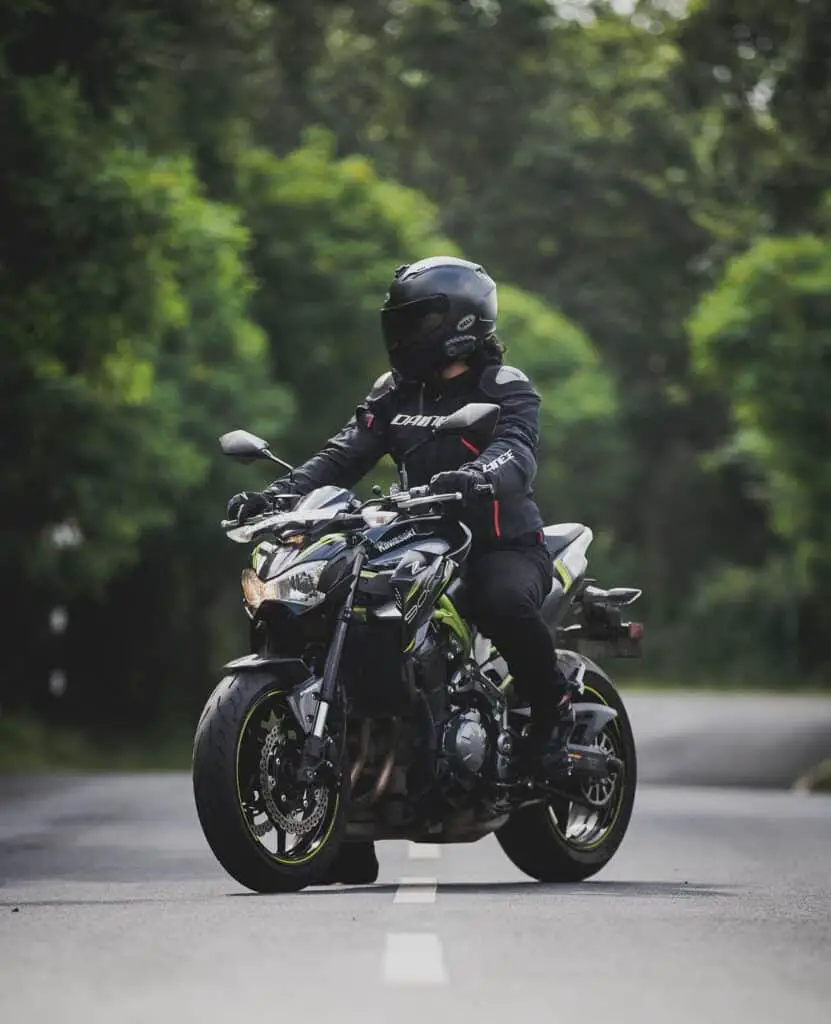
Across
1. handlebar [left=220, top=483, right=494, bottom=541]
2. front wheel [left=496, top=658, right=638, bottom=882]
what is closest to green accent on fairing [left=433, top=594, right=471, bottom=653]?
handlebar [left=220, top=483, right=494, bottom=541]

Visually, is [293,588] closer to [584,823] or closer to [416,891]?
[416,891]

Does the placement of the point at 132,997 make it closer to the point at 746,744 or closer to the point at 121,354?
the point at 121,354

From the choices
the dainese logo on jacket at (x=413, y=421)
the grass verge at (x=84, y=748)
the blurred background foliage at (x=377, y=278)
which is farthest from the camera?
the grass verge at (x=84, y=748)

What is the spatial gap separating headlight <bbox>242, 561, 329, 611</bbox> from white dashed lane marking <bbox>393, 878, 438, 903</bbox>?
1097mm

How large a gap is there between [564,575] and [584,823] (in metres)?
1.01

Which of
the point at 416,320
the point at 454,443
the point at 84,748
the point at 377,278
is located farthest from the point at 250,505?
the point at 377,278

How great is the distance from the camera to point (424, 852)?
15.2 metres

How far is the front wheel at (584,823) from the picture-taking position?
11.7 meters

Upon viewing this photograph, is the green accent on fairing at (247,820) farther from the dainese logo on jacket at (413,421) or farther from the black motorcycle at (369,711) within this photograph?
the dainese logo on jacket at (413,421)

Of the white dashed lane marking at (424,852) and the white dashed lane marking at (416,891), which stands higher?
the white dashed lane marking at (416,891)

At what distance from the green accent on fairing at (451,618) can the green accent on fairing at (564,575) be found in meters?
0.66

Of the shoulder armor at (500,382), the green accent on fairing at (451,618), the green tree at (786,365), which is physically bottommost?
the green accent on fairing at (451,618)

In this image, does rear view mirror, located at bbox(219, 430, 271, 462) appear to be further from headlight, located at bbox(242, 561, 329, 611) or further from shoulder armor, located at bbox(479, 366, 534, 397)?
shoulder armor, located at bbox(479, 366, 534, 397)

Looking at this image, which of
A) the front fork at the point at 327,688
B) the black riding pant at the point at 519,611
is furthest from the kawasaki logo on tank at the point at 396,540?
the black riding pant at the point at 519,611
